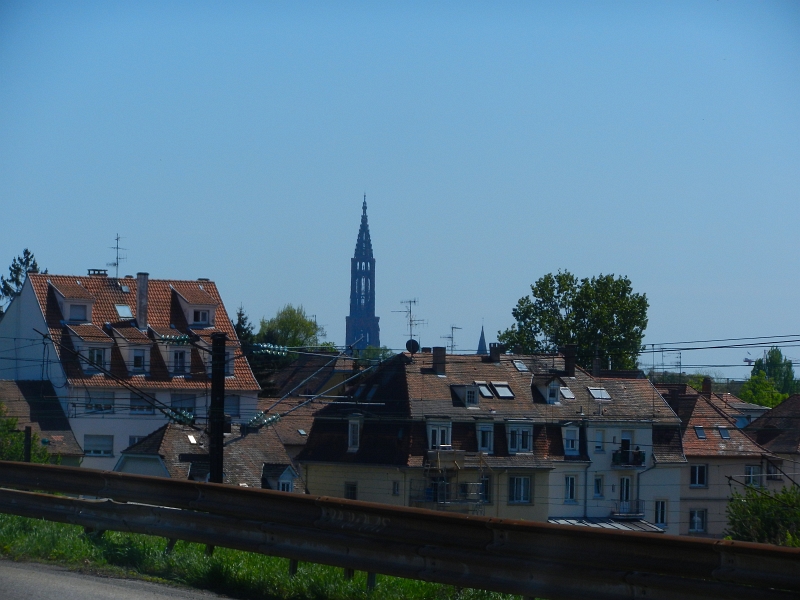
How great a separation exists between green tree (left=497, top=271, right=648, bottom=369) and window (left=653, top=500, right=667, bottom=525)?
31.3 meters

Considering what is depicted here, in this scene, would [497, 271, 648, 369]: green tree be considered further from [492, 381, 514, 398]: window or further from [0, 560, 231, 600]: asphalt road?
[0, 560, 231, 600]: asphalt road

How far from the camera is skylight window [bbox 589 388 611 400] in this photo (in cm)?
5444

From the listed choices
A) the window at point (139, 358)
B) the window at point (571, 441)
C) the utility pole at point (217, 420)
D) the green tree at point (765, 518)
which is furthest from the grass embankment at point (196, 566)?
the window at point (139, 358)

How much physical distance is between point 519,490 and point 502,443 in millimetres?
2266

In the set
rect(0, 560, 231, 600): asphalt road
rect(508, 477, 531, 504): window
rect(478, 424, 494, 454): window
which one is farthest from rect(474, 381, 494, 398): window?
rect(0, 560, 231, 600): asphalt road

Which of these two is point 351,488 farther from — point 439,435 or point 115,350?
point 115,350

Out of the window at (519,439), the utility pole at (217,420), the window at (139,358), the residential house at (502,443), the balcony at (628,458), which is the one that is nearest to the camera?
the utility pole at (217,420)

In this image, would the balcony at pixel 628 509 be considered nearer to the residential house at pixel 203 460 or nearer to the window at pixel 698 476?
the window at pixel 698 476

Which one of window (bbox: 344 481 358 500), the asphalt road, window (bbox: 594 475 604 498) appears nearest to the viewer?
the asphalt road

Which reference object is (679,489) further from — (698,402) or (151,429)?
(151,429)

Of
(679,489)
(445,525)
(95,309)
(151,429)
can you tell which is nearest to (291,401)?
(151,429)

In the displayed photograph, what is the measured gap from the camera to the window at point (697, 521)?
52344 millimetres

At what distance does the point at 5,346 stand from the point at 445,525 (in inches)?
2310

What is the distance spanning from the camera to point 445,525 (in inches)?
292
